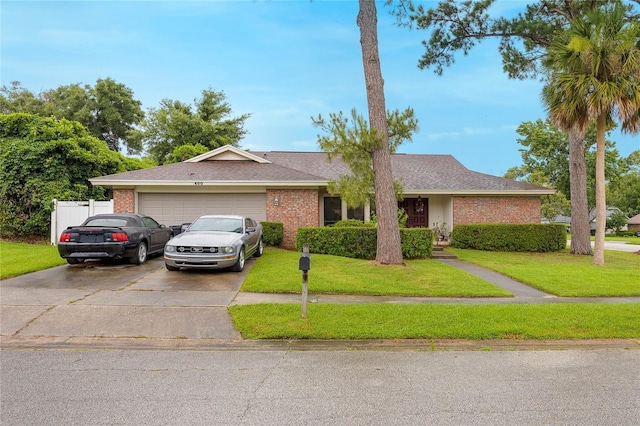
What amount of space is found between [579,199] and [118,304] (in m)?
17.5

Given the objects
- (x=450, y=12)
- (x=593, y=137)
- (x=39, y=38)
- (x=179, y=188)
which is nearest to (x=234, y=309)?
(x=179, y=188)

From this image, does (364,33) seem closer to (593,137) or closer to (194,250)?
(194,250)

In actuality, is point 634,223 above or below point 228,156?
below

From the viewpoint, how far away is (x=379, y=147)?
35.3 feet

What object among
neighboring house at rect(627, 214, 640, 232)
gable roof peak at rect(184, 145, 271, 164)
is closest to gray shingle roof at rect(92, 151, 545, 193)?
gable roof peak at rect(184, 145, 271, 164)

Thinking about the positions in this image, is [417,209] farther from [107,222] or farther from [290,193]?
[107,222]

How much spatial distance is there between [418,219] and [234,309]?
14.0m

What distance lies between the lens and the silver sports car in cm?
890

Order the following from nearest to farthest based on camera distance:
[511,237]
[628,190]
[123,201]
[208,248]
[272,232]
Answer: [208,248], [272,232], [123,201], [511,237], [628,190]

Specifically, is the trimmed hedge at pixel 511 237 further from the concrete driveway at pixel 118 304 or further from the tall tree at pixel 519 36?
the concrete driveway at pixel 118 304

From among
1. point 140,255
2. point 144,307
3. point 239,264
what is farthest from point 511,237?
point 144,307

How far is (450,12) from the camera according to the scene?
53.2 ft

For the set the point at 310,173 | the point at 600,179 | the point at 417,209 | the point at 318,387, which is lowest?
the point at 318,387

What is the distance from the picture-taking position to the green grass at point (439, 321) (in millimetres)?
5277
